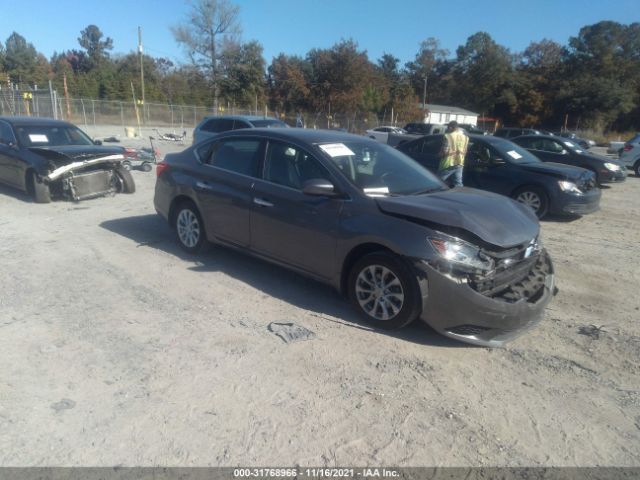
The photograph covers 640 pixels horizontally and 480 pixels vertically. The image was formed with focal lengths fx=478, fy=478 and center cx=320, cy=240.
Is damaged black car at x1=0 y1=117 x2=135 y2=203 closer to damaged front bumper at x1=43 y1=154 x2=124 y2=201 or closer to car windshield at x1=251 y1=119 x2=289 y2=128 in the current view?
damaged front bumper at x1=43 y1=154 x2=124 y2=201

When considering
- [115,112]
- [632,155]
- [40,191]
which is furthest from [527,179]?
[115,112]

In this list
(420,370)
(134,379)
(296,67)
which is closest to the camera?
(134,379)

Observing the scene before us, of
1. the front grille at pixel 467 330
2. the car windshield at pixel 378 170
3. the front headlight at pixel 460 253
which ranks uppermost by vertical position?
the car windshield at pixel 378 170

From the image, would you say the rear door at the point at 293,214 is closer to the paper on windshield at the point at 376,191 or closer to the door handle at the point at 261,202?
the door handle at the point at 261,202

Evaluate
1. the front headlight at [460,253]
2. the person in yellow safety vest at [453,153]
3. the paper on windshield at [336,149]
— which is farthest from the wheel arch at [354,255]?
the person in yellow safety vest at [453,153]

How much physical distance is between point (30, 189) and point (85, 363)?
276 inches

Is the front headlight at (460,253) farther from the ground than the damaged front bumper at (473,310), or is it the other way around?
the front headlight at (460,253)

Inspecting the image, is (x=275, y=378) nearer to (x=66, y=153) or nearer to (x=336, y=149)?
(x=336, y=149)

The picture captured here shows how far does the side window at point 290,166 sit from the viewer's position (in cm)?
481

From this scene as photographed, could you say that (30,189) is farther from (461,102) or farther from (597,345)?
(461,102)

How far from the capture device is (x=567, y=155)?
44.1 ft

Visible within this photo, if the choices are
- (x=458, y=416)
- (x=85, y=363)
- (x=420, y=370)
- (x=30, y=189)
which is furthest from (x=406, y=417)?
(x=30, y=189)

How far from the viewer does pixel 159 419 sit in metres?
3.00

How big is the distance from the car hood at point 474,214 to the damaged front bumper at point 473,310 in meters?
0.42
